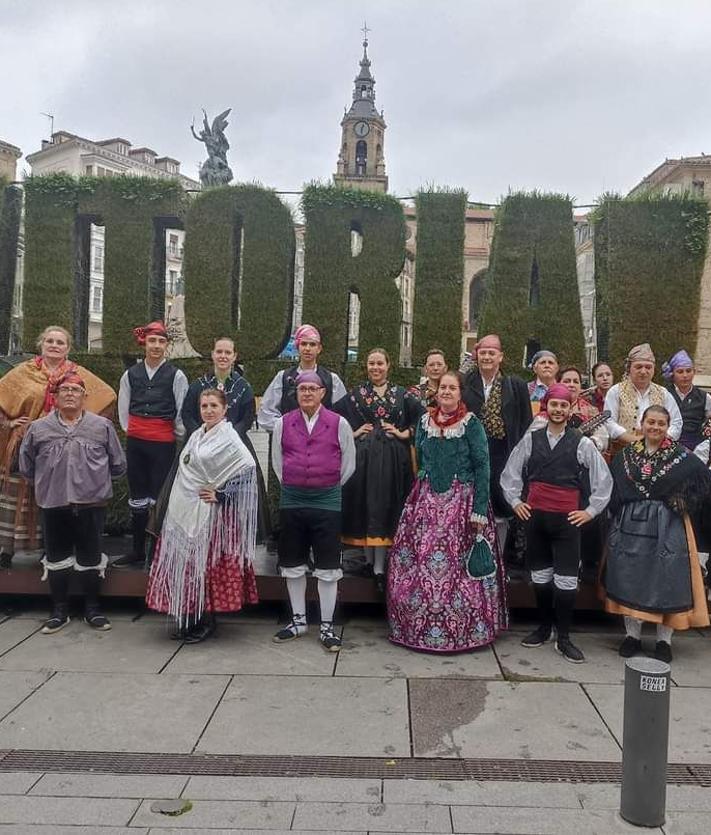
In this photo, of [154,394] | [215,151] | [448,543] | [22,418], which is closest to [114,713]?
[448,543]

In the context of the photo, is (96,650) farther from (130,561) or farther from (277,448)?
(277,448)

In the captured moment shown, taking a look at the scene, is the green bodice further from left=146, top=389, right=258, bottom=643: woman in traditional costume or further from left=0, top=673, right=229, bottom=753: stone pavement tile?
left=0, top=673, right=229, bottom=753: stone pavement tile

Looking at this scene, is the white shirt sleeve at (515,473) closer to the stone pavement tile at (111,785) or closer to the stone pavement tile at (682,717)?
the stone pavement tile at (682,717)

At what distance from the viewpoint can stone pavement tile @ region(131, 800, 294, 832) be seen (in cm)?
287

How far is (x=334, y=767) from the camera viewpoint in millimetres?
3354

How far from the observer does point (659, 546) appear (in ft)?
15.3

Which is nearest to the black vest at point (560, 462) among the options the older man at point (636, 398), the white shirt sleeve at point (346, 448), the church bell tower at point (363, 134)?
the older man at point (636, 398)

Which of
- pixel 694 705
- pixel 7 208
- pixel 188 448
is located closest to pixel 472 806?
pixel 694 705

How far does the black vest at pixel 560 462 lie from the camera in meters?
4.75

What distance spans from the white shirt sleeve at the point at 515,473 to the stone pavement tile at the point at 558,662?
97cm

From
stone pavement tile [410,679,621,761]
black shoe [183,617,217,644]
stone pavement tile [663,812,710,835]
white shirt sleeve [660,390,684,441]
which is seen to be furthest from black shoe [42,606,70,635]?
white shirt sleeve [660,390,684,441]

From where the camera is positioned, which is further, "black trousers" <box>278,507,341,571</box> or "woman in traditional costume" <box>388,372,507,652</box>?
"black trousers" <box>278,507,341,571</box>

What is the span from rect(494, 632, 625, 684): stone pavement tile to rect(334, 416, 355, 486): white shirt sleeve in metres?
1.55

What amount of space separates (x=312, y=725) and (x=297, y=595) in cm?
135
